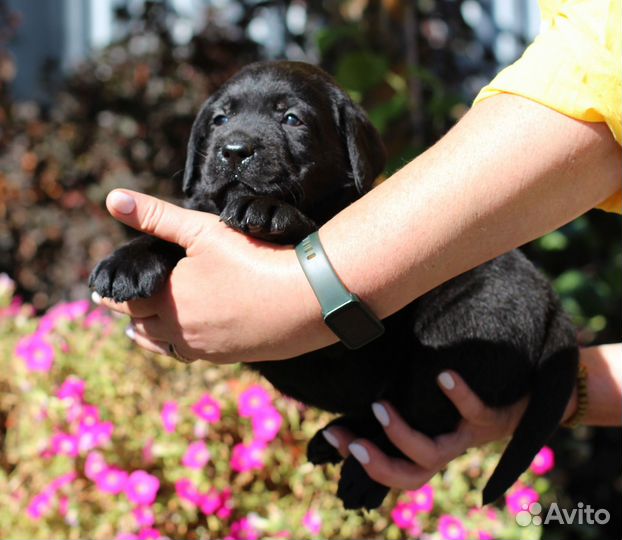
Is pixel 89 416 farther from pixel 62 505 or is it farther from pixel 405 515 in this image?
pixel 405 515

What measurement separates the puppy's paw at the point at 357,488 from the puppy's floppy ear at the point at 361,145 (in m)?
0.69

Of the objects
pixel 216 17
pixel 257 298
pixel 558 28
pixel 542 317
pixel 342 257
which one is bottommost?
pixel 216 17

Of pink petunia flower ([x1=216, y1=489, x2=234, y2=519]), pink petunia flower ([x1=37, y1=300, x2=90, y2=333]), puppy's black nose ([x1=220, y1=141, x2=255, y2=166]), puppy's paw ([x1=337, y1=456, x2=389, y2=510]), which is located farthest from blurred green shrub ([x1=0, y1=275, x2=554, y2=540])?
puppy's black nose ([x1=220, y1=141, x2=255, y2=166])

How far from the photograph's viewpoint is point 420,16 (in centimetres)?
442

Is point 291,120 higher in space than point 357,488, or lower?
higher

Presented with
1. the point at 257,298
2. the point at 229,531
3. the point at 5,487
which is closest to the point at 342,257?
the point at 257,298

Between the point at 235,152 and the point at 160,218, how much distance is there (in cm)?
32

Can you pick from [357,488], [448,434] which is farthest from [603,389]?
[357,488]

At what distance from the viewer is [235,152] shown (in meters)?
1.84

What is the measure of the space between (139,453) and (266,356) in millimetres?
1424

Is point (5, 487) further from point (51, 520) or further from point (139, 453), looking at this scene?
point (139, 453)

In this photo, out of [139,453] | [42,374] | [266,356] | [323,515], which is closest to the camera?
[266,356]

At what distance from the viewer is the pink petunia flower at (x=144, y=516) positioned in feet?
8.28

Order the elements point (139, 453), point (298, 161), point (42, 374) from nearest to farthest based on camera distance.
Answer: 1. point (298, 161)
2. point (139, 453)
3. point (42, 374)
